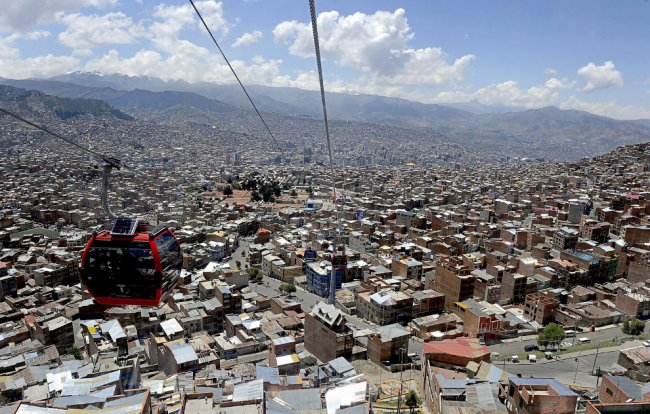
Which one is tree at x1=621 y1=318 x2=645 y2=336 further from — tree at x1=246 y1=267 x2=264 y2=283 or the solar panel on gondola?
the solar panel on gondola

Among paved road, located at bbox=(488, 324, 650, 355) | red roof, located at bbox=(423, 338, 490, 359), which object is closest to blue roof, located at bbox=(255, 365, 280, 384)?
red roof, located at bbox=(423, 338, 490, 359)

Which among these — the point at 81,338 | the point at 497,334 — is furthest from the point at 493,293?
the point at 81,338

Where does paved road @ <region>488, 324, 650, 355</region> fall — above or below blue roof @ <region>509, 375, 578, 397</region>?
below

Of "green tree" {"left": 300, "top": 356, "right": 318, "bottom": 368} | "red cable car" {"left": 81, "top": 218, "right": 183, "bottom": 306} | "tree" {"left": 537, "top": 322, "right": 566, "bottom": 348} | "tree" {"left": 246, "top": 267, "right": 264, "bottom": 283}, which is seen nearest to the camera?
"red cable car" {"left": 81, "top": 218, "right": 183, "bottom": 306}

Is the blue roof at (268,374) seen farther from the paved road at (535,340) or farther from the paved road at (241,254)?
the paved road at (241,254)

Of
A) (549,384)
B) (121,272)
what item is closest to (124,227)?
(121,272)

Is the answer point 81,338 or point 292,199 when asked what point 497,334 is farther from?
point 292,199

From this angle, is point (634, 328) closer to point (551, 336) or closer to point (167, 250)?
point (551, 336)
